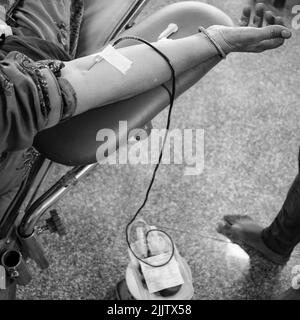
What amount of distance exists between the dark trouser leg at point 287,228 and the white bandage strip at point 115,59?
570 mm

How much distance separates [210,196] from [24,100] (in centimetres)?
96

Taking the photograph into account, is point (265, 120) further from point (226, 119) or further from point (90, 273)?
point (90, 273)

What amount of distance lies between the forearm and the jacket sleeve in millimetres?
68

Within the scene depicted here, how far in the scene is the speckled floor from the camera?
1439mm

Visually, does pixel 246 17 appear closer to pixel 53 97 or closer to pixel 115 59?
pixel 115 59

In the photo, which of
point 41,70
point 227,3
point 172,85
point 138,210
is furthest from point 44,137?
point 227,3

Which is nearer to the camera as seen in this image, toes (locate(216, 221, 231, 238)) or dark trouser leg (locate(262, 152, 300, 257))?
dark trouser leg (locate(262, 152, 300, 257))

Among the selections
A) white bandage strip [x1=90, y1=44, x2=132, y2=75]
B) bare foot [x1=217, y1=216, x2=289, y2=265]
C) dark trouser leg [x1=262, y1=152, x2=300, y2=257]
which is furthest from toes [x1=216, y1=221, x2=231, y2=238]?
white bandage strip [x1=90, y1=44, x2=132, y2=75]

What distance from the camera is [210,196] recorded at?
5.30ft
